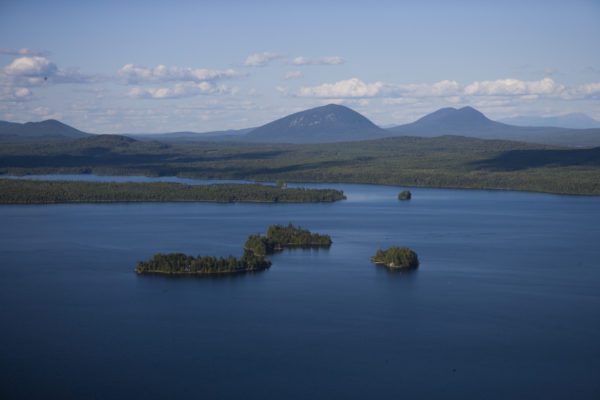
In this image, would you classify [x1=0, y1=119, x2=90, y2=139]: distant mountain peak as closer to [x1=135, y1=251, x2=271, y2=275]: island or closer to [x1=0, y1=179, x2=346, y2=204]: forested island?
[x1=0, y1=179, x2=346, y2=204]: forested island

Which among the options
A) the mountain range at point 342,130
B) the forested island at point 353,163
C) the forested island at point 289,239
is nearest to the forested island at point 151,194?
the forested island at point 353,163

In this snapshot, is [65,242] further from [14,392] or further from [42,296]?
[14,392]

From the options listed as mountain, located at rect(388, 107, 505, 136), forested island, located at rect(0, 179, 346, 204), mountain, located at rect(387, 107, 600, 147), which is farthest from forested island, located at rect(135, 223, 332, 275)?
mountain, located at rect(388, 107, 505, 136)

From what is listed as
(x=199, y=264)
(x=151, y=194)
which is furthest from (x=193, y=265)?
(x=151, y=194)

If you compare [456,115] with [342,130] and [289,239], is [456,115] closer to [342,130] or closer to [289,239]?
[342,130]

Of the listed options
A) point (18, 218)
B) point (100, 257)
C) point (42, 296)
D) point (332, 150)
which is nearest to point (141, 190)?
point (18, 218)

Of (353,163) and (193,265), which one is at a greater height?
(353,163)
